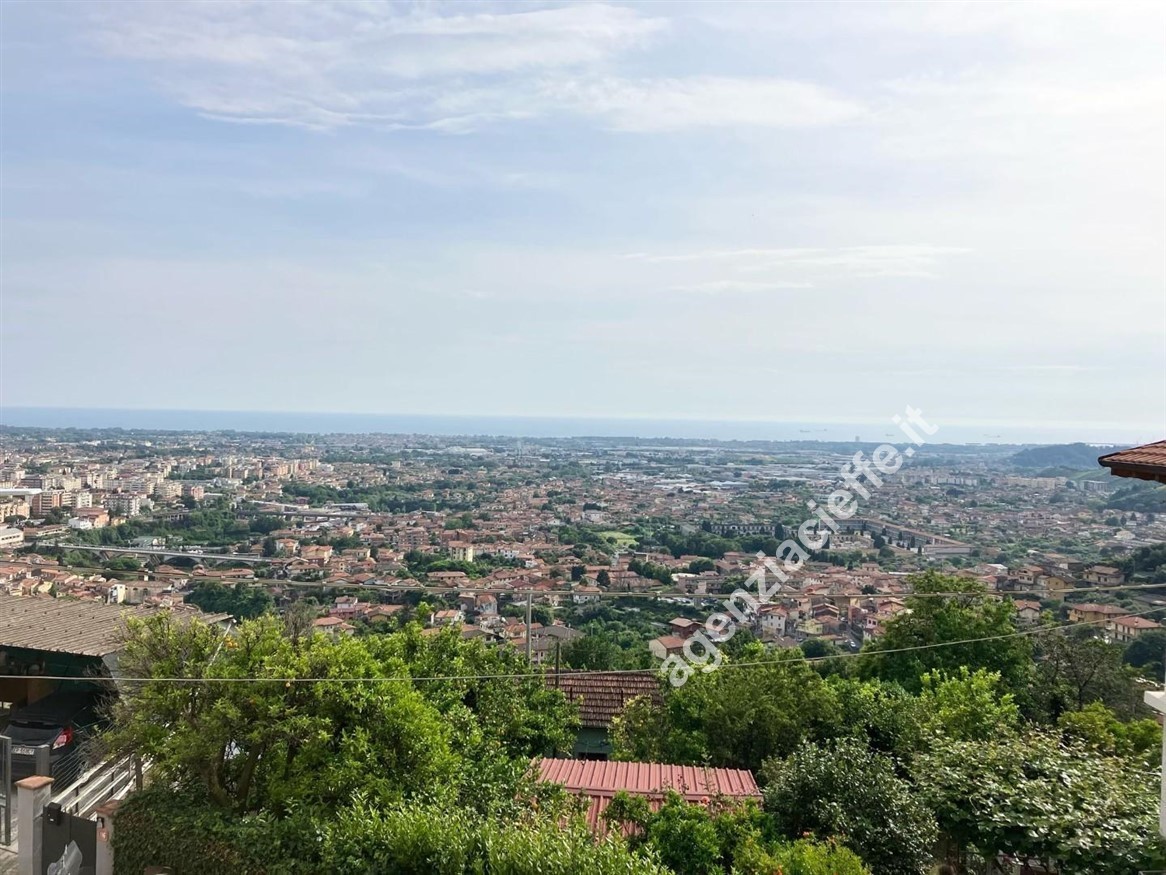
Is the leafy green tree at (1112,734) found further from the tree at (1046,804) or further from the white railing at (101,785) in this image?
the white railing at (101,785)

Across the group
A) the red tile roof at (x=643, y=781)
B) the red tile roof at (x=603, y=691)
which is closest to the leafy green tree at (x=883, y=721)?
the red tile roof at (x=643, y=781)

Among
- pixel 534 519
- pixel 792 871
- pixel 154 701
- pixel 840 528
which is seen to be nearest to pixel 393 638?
pixel 154 701

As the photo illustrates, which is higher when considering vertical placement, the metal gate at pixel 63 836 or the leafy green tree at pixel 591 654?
the metal gate at pixel 63 836

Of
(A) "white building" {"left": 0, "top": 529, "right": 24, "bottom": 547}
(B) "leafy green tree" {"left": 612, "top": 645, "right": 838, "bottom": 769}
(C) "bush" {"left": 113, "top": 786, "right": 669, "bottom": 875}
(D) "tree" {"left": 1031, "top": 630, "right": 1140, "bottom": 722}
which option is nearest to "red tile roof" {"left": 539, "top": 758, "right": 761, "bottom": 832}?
(C) "bush" {"left": 113, "top": 786, "right": 669, "bottom": 875}

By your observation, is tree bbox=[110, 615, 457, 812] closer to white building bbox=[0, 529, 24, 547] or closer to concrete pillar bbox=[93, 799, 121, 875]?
concrete pillar bbox=[93, 799, 121, 875]

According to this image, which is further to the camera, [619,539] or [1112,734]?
[619,539]

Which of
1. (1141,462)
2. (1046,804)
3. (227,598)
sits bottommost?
(227,598)

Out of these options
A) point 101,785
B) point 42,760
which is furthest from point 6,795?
point 101,785

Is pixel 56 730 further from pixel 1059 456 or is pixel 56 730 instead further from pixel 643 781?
pixel 1059 456
